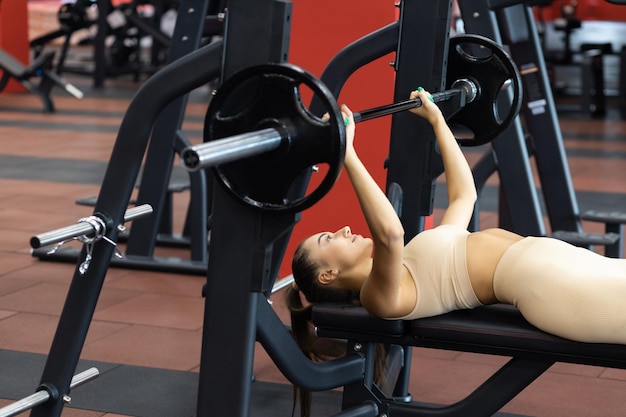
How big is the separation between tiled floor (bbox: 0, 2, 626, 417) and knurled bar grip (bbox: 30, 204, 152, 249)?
2.32ft

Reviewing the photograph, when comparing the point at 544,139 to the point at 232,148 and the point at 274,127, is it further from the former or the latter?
the point at 232,148

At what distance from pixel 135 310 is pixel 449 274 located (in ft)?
5.61

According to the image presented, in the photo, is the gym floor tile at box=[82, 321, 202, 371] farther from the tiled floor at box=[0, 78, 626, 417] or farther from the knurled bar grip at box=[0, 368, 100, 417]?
the knurled bar grip at box=[0, 368, 100, 417]

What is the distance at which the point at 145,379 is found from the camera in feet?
9.47

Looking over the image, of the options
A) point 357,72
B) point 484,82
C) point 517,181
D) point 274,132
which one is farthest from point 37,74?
point 274,132

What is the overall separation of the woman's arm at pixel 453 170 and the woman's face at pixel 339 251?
263 millimetres

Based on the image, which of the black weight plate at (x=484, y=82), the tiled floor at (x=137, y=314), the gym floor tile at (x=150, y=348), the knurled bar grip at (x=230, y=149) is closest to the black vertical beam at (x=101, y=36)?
the tiled floor at (x=137, y=314)

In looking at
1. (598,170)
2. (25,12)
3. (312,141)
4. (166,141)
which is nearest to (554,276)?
(312,141)

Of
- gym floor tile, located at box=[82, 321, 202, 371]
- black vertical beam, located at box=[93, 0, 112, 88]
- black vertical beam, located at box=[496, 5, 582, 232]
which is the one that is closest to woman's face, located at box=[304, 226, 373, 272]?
gym floor tile, located at box=[82, 321, 202, 371]

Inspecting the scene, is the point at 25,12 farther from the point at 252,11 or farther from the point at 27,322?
the point at 252,11

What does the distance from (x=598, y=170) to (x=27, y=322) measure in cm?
432

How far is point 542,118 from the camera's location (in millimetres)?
4129

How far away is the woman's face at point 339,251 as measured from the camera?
2.23 m

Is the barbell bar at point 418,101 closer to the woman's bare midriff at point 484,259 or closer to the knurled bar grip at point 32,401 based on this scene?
the woman's bare midriff at point 484,259
